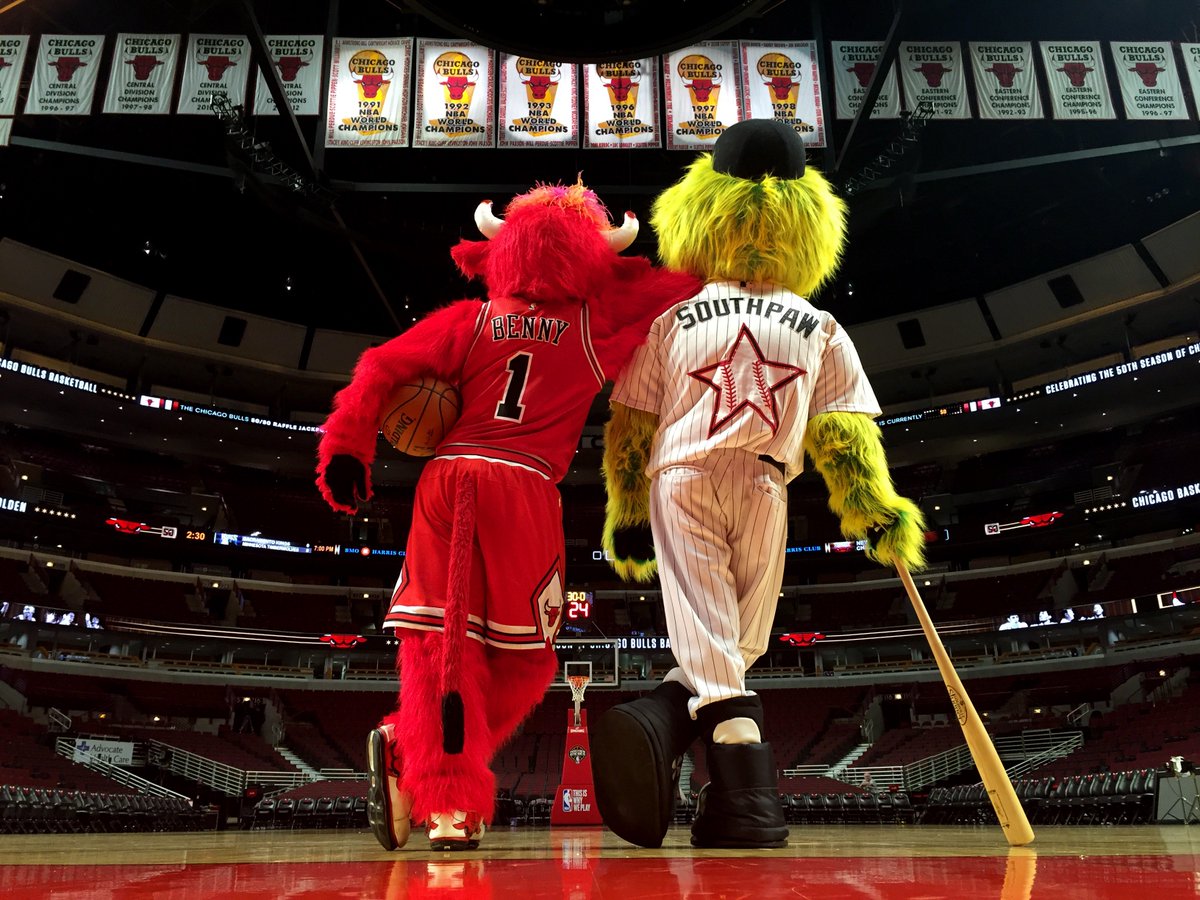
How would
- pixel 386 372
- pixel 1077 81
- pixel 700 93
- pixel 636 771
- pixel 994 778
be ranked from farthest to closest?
pixel 1077 81, pixel 700 93, pixel 386 372, pixel 994 778, pixel 636 771

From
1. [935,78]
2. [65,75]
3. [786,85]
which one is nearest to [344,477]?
[786,85]

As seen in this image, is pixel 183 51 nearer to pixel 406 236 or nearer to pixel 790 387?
pixel 406 236

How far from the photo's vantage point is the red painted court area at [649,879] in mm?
1156

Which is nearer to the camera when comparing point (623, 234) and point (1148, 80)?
point (623, 234)

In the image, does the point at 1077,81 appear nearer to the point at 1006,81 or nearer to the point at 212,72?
the point at 1006,81

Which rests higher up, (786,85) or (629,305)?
(786,85)

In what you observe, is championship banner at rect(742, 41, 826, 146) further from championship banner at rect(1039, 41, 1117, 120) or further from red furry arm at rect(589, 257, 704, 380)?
red furry arm at rect(589, 257, 704, 380)

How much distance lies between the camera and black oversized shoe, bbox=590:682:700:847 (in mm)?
1952

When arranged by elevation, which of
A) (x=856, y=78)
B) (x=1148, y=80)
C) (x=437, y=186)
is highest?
(x=437, y=186)

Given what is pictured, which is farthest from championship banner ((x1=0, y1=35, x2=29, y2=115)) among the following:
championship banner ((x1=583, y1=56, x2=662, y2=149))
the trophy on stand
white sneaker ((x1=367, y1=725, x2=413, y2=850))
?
white sneaker ((x1=367, y1=725, x2=413, y2=850))

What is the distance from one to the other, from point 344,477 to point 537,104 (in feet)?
23.6

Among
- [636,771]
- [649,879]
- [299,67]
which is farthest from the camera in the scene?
[299,67]

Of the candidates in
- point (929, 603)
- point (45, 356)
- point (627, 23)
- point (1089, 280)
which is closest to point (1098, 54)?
point (627, 23)

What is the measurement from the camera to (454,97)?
8.70 metres
